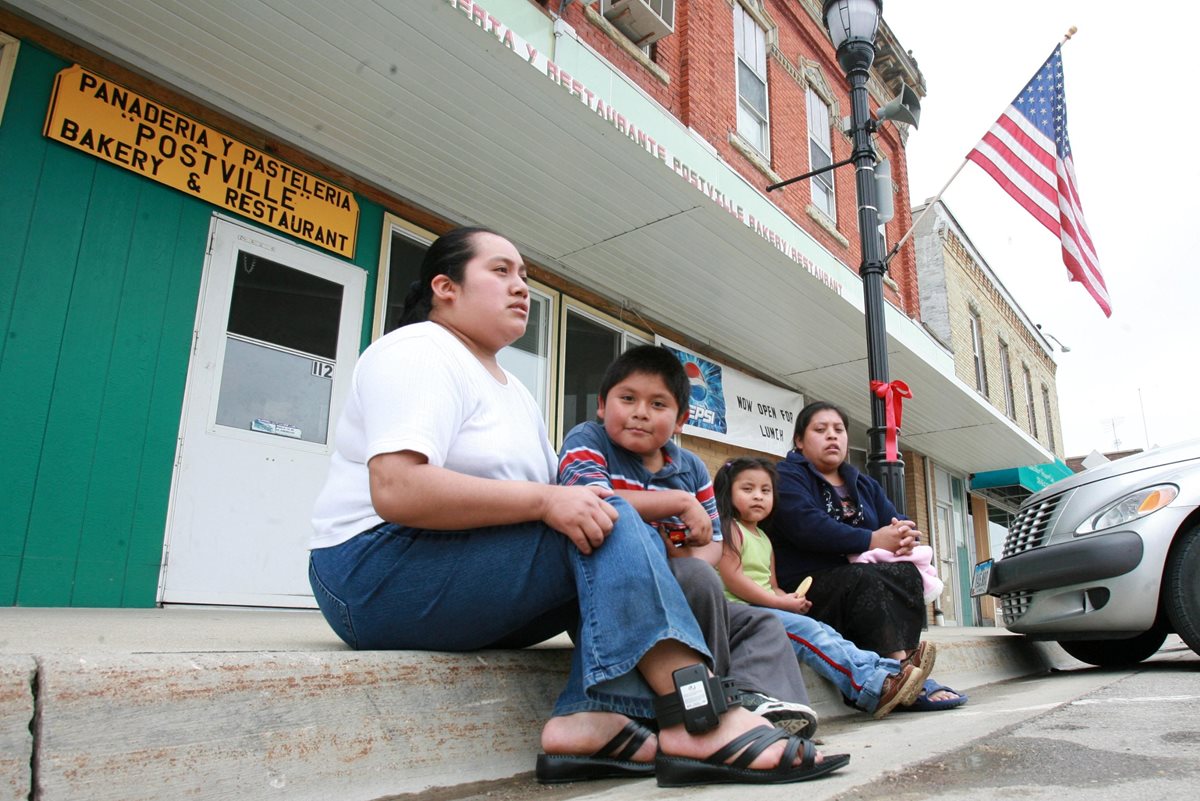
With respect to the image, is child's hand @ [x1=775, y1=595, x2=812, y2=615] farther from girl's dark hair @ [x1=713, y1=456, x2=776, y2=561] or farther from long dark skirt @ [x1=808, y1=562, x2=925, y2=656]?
girl's dark hair @ [x1=713, y1=456, x2=776, y2=561]

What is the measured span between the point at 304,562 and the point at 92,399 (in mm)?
1547

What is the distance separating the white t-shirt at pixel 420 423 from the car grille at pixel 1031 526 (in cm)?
392

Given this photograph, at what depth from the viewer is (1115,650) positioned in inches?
204

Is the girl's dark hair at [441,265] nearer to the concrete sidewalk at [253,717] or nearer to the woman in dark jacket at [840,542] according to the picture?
the concrete sidewalk at [253,717]

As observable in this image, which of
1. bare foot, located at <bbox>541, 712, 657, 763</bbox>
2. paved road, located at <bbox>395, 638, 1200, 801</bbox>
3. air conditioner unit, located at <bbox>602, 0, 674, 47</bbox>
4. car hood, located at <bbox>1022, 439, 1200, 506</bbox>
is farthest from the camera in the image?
air conditioner unit, located at <bbox>602, 0, 674, 47</bbox>

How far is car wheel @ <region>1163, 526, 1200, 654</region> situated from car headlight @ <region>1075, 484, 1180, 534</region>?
0.22 m

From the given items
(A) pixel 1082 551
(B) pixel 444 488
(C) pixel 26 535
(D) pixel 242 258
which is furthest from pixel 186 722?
(A) pixel 1082 551

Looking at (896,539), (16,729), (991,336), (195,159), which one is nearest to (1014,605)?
(896,539)

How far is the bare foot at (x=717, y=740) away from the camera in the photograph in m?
1.64

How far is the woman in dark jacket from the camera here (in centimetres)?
330

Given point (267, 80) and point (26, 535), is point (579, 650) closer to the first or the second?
point (26, 535)

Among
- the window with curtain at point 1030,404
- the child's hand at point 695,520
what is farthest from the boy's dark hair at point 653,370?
the window with curtain at point 1030,404

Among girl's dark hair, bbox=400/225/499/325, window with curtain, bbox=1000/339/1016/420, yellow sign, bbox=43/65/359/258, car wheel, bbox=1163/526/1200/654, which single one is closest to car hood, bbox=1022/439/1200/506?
car wheel, bbox=1163/526/1200/654

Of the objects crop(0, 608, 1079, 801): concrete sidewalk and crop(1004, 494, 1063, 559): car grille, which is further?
crop(1004, 494, 1063, 559): car grille
